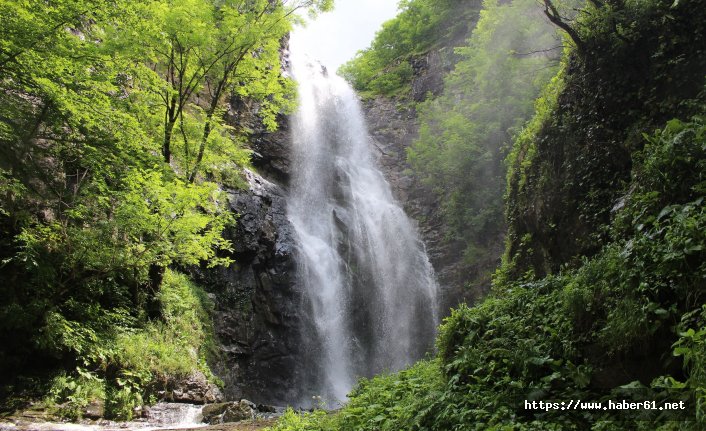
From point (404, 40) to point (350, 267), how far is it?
20563 millimetres

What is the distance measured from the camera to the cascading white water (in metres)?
16.2

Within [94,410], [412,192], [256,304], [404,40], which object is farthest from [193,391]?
[404,40]

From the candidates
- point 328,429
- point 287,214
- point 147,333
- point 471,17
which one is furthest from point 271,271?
point 471,17

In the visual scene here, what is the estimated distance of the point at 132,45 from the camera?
30.3 feet

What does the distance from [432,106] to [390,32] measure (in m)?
11.5

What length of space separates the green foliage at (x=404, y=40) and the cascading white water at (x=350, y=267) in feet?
26.1

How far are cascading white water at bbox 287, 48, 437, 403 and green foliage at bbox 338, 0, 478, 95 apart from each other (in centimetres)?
794

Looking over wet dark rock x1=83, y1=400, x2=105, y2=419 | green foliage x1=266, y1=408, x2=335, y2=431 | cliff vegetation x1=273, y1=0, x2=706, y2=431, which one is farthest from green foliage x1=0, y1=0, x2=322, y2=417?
cliff vegetation x1=273, y1=0, x2=706, y2=431

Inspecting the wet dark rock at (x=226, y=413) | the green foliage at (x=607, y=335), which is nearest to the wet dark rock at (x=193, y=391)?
the wet dark rock at (x=226, y=413)

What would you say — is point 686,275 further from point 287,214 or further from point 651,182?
point 287,214

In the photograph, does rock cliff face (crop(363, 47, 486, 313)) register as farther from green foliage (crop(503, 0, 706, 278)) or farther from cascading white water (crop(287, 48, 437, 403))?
green foliage (crop(503, 0, 706, 278))

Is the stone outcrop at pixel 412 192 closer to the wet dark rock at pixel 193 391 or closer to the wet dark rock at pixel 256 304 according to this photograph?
the wet dark rock at pixel 256 304

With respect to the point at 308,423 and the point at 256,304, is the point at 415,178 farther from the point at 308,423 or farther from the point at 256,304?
the point at 308,423

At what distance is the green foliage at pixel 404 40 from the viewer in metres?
29.5
